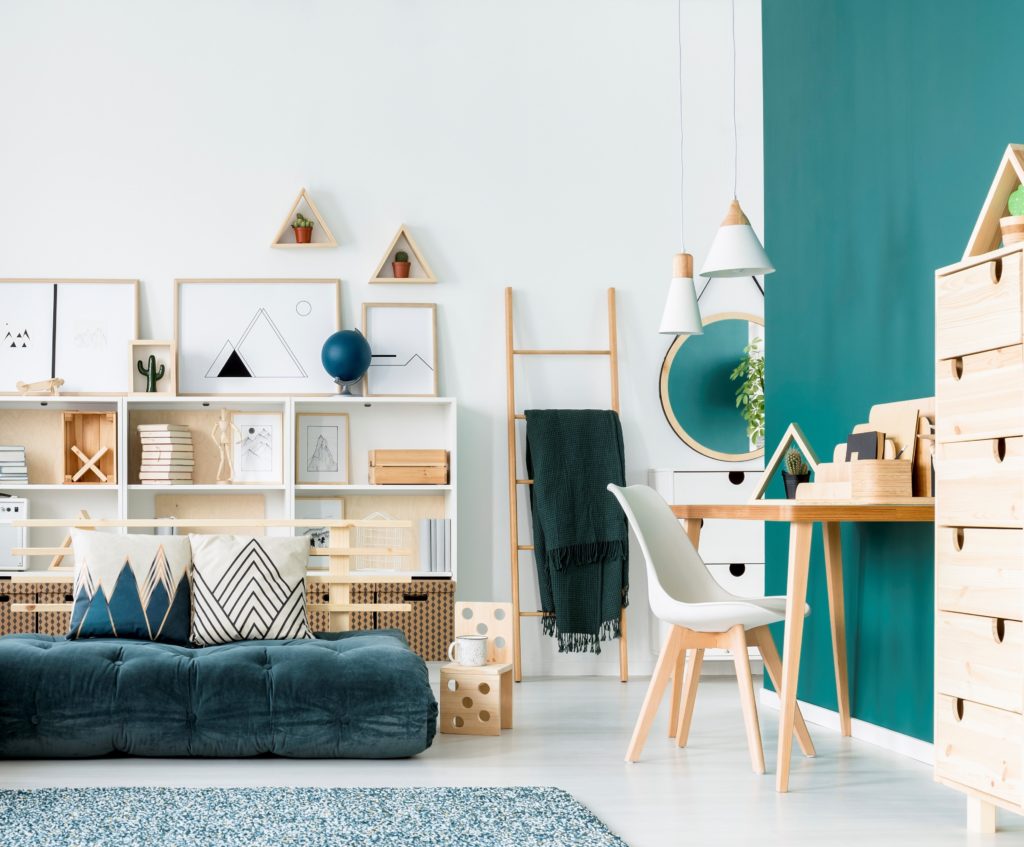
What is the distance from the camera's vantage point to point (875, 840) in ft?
9.21

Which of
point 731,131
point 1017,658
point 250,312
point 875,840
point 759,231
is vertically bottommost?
point 875,840

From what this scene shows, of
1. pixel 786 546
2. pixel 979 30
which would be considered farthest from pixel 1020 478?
pixel 786 546

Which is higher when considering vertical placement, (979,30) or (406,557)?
(979,30)

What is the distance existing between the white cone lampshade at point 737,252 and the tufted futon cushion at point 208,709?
181cm

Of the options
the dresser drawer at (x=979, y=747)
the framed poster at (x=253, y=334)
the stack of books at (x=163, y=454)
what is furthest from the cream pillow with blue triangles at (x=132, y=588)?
the dresser drawer at (x=979, y=747)

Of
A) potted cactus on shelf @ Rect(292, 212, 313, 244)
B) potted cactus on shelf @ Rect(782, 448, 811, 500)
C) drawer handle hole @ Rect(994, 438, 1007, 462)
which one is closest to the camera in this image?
drawer handle hole @ Rect(994, 438, 1007, 462)

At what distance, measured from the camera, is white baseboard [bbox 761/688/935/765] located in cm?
371

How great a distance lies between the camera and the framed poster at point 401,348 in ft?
19.7

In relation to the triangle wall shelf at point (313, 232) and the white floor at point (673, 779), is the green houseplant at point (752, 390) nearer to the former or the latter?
the white floor at point (673, 779)

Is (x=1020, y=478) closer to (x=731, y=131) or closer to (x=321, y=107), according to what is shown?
(x=731, y=131)

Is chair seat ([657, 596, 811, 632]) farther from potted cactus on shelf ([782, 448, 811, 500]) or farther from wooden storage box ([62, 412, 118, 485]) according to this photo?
wooden storage box ([62, 412, 118, 485])

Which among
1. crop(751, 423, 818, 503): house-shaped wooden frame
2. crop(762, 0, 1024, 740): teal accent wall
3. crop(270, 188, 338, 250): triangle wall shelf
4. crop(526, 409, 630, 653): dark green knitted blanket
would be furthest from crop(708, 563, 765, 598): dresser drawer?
crop(270, 188, 338, 250): triangle wall shelf

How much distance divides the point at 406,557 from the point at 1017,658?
3.58 metres

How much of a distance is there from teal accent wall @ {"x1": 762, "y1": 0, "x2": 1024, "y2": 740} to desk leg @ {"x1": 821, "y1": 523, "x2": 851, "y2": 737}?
0.05 meters
